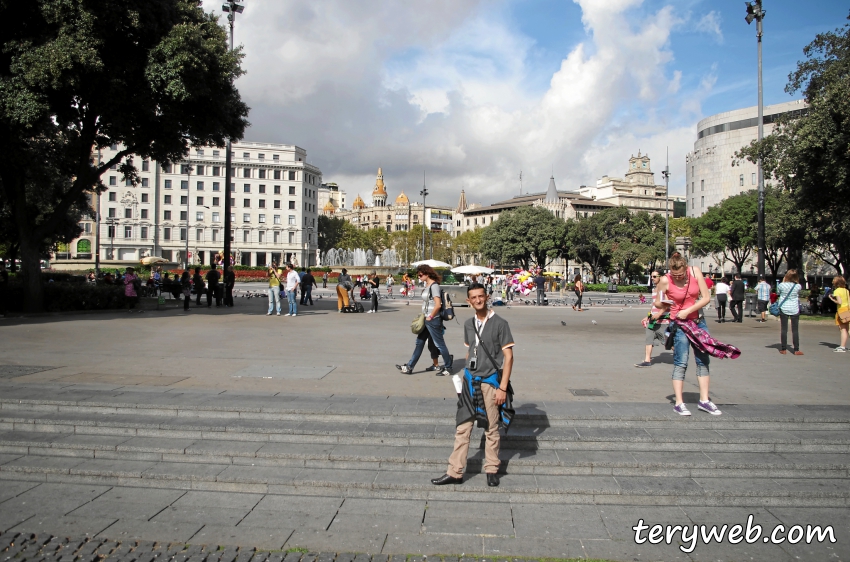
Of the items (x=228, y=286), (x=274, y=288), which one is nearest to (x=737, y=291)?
(x=274, y=288)

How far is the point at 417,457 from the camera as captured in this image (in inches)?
221

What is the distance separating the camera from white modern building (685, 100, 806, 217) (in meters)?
79.6

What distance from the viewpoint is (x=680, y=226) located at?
69.2m

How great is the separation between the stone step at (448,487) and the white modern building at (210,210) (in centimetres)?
7898

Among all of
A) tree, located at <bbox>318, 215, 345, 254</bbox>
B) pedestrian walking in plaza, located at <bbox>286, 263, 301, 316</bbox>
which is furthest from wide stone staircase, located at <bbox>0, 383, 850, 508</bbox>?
tree, located at <bbox>318, 215, 345, 254</bbox>

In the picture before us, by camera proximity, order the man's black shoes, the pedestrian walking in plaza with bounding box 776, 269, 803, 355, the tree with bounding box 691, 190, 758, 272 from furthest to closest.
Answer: the tree with bounding box 691, 190, 758, 272 → the pedestrian walking in plaza with bounding box 776, 269, 803, 355 → the man's black shoes

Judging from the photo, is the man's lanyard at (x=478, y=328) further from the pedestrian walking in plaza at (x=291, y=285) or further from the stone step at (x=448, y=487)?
the pedestrian walking in plaza at (x=291, y=285)

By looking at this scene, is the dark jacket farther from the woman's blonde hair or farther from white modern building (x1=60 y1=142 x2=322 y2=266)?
white modern building (x1=60 y1=142 x2=322 y2=266)

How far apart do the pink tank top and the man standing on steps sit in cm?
287

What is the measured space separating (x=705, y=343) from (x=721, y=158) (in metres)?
87.1

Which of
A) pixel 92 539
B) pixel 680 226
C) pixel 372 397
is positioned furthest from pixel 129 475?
pixel 680 226

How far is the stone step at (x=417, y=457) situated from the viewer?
5422 mm

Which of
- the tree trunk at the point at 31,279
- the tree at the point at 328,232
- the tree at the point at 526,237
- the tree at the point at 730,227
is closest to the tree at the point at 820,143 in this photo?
the tree trunk at the point at 31,279

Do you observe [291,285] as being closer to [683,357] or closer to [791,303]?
[791,303]
